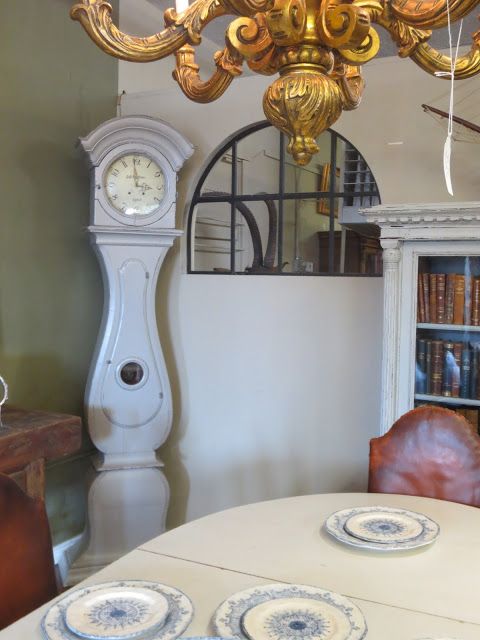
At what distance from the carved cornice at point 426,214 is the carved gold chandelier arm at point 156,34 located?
1.15 m

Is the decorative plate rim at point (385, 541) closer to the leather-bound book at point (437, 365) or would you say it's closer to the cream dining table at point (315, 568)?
the cream dining table at point (315, 568)

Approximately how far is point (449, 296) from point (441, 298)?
0.03 meters

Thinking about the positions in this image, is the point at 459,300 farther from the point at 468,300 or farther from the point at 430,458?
the point at 430,458

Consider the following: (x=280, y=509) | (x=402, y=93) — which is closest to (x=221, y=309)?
(x=402, y=93)

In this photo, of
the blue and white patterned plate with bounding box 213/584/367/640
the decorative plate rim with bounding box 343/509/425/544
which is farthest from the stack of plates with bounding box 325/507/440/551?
the blue and white patterned plate with bounding box 213/584/367/640

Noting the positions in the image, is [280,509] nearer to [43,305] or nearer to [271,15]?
[271,15]

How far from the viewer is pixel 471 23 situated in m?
3.02

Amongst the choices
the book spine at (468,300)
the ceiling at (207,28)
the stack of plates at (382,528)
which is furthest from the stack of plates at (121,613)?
the ceiling at (207,28)

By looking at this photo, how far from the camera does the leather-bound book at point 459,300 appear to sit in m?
2.25

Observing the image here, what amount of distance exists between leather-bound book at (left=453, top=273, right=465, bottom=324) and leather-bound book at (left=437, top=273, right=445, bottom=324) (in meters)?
0.04

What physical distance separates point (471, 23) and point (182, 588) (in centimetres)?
287

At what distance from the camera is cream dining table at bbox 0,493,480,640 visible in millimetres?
1075

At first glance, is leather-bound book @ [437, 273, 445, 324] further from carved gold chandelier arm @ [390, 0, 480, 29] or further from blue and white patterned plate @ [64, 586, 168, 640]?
blue and white patterned plate @ [64, 586, 168, 640]

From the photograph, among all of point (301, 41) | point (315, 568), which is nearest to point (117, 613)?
point (315, 568)
